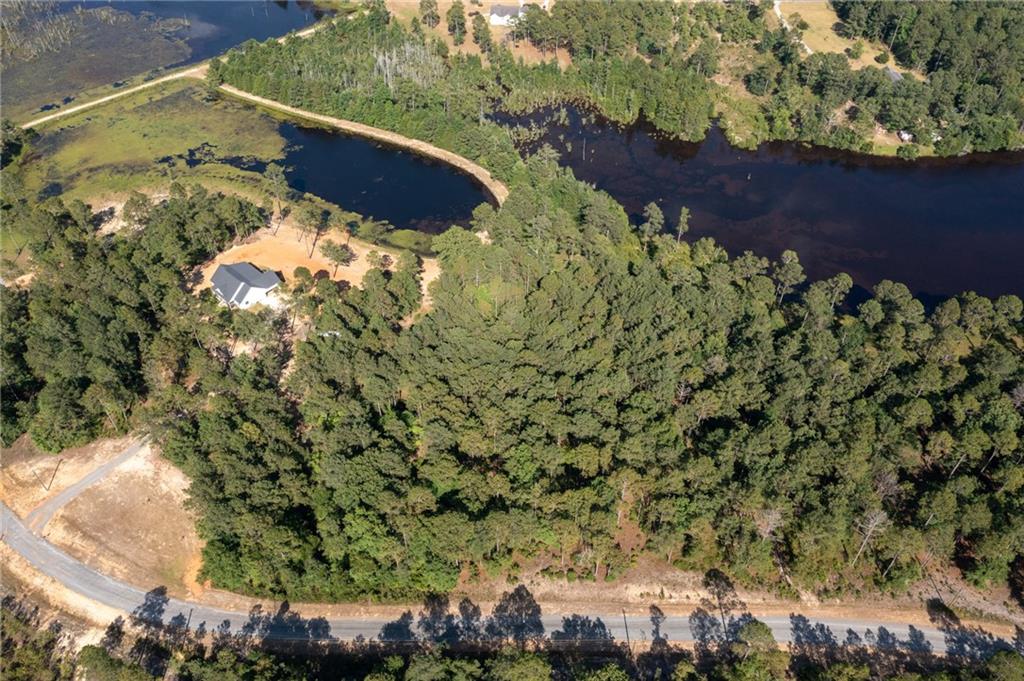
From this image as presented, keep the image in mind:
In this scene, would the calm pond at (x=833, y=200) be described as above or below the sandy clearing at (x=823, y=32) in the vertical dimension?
below

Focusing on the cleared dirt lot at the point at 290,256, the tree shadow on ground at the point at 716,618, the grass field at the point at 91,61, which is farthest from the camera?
the grass field at the point at 91,61

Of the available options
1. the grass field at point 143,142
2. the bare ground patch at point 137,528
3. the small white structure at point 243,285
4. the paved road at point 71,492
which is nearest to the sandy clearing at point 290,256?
the small white structure at point 243,285

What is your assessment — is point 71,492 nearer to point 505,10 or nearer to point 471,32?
point 471,32

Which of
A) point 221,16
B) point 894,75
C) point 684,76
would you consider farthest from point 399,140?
point 894,75

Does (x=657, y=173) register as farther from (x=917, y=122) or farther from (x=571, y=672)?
(x=571, y=672)

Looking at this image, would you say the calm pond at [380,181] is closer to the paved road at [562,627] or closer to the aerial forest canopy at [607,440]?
the aerial forest canopy at [607,440]

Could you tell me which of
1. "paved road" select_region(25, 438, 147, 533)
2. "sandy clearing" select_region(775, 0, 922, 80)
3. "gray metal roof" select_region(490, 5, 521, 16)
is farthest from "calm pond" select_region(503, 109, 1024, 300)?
"paved road" select_region(25, 438, 147, 533)

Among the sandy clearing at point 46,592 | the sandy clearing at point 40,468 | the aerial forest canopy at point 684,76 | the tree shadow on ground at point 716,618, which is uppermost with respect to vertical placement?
the aerial forest canopy at point 684,76
